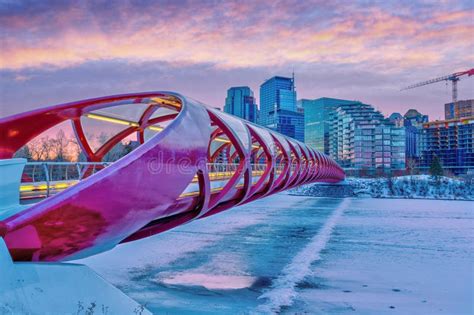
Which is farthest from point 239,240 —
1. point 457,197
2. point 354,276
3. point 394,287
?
point 457,197

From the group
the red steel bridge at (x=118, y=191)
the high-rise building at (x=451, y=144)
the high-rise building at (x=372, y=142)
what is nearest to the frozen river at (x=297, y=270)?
the red steel bridge at (x=118, y=191)

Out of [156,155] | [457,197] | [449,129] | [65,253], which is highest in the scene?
[449,129]

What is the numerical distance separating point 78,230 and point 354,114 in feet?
396

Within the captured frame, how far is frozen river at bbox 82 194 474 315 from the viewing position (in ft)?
30.6

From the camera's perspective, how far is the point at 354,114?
120188 millimetres

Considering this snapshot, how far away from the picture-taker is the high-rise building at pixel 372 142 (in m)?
107

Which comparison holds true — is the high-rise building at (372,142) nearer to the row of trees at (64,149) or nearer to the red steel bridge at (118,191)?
the row of trees at (64,149)

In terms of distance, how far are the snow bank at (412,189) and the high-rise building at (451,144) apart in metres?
57.6

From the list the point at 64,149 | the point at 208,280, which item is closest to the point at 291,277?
the point at 208,280

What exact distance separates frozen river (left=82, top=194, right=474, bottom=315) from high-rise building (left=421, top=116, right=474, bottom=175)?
95216mm

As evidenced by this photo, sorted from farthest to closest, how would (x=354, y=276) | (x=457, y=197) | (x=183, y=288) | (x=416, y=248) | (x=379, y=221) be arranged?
(x=457, y=197) < (x=379, y=221) < (x=416, y=248) < (x=354, y=276) < (x=183, y=288)

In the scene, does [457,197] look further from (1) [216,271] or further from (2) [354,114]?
(2) [354,114]

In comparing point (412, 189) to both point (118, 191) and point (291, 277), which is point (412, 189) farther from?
point (118, 191)

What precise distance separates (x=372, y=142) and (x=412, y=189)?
59284 millimetres
